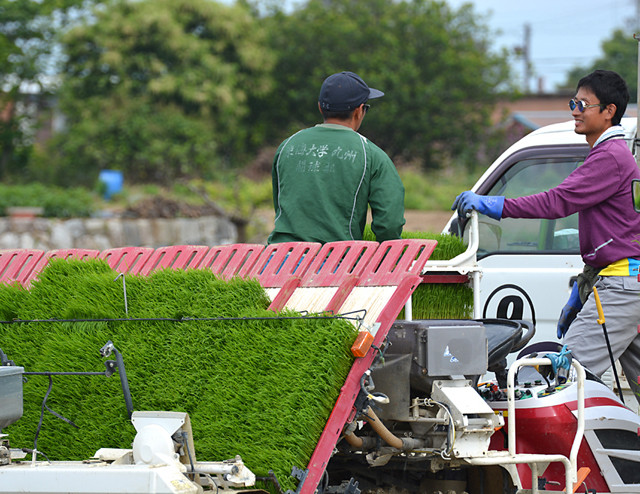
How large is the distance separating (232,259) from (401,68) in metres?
24.3

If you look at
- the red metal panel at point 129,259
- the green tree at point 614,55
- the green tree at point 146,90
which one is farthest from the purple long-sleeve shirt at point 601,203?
the green tree at point 614,55

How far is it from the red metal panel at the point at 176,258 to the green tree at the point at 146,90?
809 inches

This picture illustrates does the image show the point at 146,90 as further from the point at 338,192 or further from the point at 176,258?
the point at 176,258

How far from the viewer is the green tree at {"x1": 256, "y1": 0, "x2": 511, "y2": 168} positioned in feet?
90.8

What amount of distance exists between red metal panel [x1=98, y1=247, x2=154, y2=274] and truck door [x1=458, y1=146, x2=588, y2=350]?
254cm

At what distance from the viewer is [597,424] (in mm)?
3945

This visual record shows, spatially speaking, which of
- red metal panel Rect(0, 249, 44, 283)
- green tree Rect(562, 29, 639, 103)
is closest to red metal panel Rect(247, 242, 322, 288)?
red metal panel Rect(0, 249, 44, 283)

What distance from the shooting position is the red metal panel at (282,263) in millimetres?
3695

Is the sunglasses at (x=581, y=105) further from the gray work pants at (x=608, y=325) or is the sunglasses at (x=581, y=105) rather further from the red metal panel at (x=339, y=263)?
the red metal panel at (x=339, y=263)

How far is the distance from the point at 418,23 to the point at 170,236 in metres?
12.4

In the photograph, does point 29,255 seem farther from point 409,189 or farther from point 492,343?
point 409,189

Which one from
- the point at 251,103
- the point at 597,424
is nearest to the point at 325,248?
the point at 597,424

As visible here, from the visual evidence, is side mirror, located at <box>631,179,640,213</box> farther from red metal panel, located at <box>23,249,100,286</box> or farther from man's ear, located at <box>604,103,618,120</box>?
red metal panel, located at <box>23,249,100,286</box>

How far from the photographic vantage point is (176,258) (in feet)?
13.4
